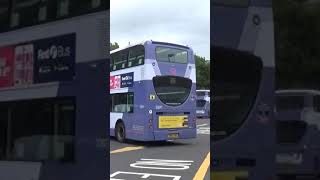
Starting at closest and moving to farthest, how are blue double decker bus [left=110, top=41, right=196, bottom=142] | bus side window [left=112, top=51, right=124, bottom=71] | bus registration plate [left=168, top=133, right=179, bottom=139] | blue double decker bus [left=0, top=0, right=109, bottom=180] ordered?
blue double decker bus [left=0, top=0, right=109, bottom=180], blue double decker bus [left=110, top=41, right=196, bottom=142], bus registration plate [left=168, top=133, right=179, bottom=139], bus side window [left=112, top=51, right=124, bottom=71]

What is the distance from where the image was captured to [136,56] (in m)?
14.8

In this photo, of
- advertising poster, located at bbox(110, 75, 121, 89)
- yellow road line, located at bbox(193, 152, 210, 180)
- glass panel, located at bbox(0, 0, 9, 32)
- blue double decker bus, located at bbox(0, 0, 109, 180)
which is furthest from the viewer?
advertising poster, located at bbox(110, 75, 121, 89)

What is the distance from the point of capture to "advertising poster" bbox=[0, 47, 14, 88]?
342 cm

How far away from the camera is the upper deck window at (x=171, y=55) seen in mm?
14617

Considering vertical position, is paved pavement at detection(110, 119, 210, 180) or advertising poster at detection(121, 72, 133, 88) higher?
advertising poster at detection(121, 72, 133, 88)

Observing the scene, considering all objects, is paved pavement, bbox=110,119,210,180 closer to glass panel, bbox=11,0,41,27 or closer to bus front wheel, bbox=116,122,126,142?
bus front wheel, bbox=116,122,126,142

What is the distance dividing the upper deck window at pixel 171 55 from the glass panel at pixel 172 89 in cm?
52

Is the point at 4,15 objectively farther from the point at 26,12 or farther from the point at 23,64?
the point at 23,64

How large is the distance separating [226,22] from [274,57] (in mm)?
286

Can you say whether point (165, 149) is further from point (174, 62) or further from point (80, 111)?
point (80, 111)

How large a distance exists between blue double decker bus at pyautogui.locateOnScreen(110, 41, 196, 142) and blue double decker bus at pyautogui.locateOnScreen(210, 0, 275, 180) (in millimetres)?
11724

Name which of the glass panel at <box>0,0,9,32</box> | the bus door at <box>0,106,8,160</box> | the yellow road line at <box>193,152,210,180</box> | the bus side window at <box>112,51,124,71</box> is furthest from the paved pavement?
the glass panel at <box>0,0,9,32</box>

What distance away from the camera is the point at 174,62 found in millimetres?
14734

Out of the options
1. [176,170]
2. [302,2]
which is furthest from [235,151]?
[176,170]
